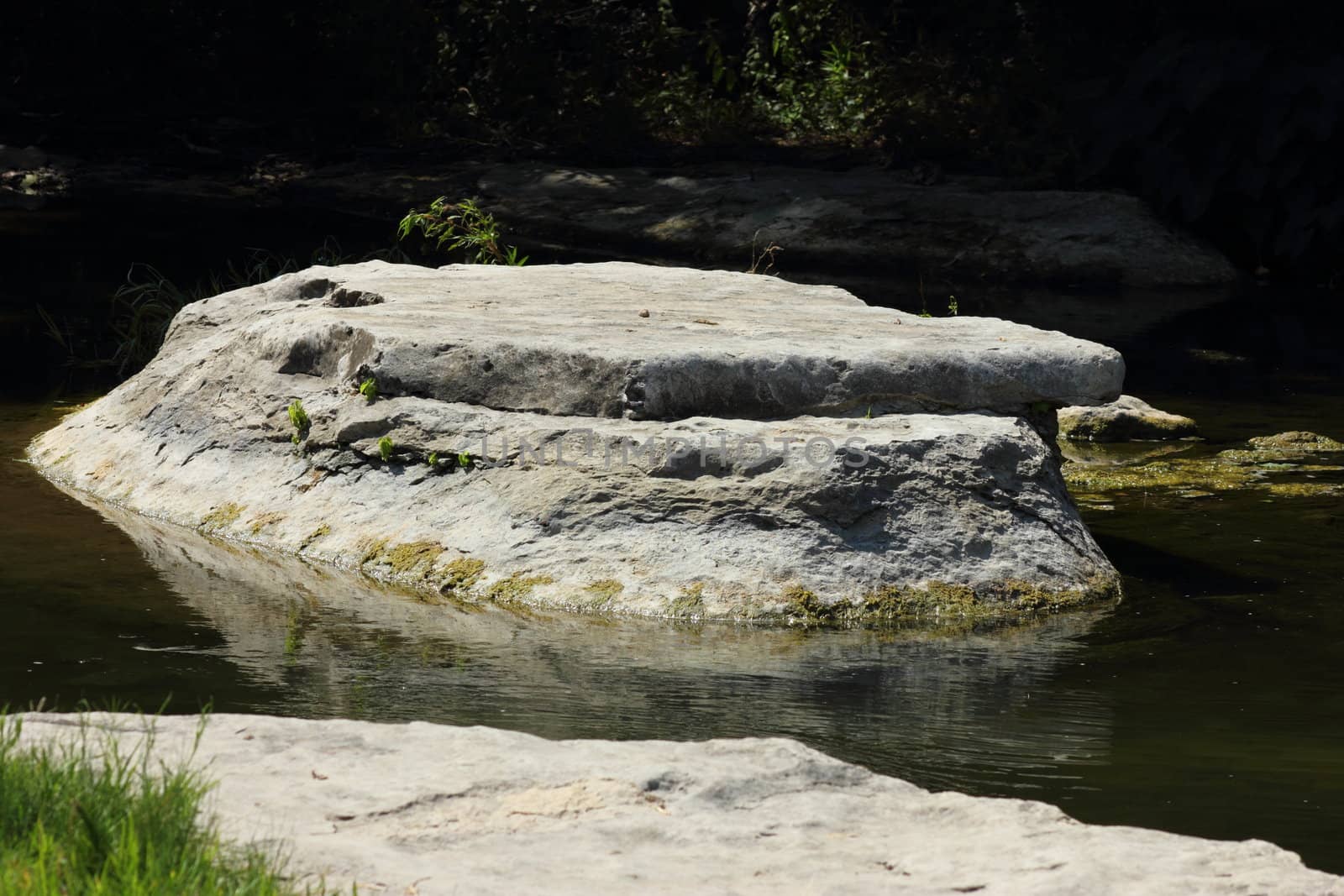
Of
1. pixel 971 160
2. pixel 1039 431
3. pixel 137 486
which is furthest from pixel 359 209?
pixel 1039 431

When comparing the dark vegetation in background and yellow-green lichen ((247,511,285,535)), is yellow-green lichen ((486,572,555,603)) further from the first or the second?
the dark vegetation in background

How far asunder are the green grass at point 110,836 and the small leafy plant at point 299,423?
10.1ft

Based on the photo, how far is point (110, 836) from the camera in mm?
2051

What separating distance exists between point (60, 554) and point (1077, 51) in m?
12.9

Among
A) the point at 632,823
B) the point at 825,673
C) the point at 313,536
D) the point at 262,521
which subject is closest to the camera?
the point at 632,823

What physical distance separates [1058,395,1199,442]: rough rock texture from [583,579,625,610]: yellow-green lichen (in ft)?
11.7

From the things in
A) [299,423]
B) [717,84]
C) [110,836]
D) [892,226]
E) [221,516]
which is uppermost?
[110,836]

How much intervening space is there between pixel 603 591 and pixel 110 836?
2492 millimetres

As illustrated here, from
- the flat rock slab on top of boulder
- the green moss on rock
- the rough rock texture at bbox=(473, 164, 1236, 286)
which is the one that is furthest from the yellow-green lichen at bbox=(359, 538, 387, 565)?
the rough rock texture at bbox=(473, 164, 1236, 286)

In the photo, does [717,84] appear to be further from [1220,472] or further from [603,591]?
[603,591]

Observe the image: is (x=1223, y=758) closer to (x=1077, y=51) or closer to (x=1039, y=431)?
(x=1039, y=431)

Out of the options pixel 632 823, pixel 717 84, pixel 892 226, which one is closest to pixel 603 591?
pixel 632 823

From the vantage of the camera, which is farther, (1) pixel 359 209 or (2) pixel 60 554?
(1) pixel 359 209

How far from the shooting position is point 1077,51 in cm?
1579
